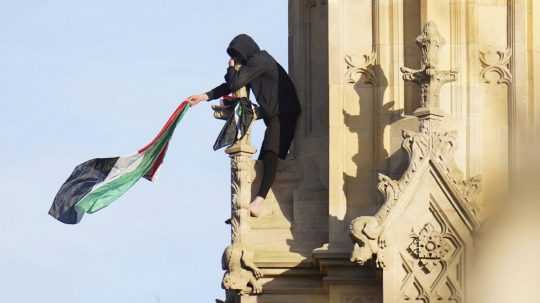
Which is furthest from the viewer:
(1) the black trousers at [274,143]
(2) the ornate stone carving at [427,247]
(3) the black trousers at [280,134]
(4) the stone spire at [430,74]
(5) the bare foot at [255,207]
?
(3) the black trousers at [280,134]

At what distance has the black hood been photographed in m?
21.3

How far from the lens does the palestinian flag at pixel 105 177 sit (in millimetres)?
22453

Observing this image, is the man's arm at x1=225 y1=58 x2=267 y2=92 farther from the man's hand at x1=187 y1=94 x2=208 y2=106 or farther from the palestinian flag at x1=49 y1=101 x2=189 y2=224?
the palestinian flag at x1=49 y1=101 x2=189 y2=224

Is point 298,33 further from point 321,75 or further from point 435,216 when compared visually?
point 435,216

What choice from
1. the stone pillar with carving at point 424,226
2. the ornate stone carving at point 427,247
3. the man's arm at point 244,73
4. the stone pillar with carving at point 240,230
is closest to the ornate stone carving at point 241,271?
the stone pillar with carving at point 240,230

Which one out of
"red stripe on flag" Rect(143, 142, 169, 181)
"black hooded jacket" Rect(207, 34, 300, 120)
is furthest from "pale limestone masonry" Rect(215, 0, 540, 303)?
"red stripe on flag" Rect(143, 142, 169, 181)

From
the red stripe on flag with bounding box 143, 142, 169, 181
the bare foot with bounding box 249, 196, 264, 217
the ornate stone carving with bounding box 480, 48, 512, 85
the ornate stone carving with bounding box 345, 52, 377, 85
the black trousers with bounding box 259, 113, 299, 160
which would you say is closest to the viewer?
the ornate stone carving with bounding box 480, 48, 512, 85

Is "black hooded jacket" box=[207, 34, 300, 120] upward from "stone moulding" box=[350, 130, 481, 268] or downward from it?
upward

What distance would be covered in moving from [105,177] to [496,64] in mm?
6389

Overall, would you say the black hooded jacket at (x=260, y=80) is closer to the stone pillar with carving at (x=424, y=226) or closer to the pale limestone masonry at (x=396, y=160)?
the pale limestone masonry at (x=396, y=160)

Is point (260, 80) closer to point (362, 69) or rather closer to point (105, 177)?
point (362, 69)

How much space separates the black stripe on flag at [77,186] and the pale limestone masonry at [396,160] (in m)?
2.84

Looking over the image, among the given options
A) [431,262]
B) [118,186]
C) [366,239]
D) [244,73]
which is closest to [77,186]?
[118,186]

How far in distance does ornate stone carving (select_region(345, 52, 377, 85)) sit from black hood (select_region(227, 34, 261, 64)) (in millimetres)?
1718
